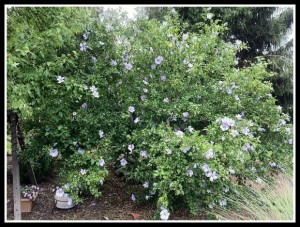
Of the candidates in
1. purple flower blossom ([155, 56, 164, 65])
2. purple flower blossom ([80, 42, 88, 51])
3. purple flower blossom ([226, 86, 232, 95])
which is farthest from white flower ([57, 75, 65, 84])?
purple flower blossom ([226, 86, 232, 95])

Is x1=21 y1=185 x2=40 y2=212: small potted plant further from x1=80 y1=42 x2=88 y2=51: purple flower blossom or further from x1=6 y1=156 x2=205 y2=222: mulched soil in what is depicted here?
x1=80 y1=42 x2=88 y2=51: purple flower blossom

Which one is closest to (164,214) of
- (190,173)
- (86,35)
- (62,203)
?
(190,173)

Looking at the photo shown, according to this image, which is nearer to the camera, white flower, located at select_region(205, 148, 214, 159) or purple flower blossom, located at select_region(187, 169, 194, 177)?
white flower, located at select_region(205, 148, 214, 159)

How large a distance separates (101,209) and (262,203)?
64.9 inches

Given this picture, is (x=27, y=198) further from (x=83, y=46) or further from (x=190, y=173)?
(x=190, y=173)

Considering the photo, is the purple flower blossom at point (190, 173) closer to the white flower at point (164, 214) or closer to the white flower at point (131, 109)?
the white flower at point (164, 214)

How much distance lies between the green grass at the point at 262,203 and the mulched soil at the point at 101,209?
33cm

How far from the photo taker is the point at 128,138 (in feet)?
9.75

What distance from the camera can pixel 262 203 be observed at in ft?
9.25

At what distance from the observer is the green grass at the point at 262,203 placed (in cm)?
253

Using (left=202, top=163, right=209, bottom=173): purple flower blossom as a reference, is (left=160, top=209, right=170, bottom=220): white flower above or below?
below

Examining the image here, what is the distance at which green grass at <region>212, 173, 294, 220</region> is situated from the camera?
Answer: 2.53 metres

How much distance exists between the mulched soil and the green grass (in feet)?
1.08

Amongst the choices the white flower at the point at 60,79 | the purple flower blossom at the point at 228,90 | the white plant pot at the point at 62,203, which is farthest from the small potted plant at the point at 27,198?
the purple flower blossom at the point at 228,90
